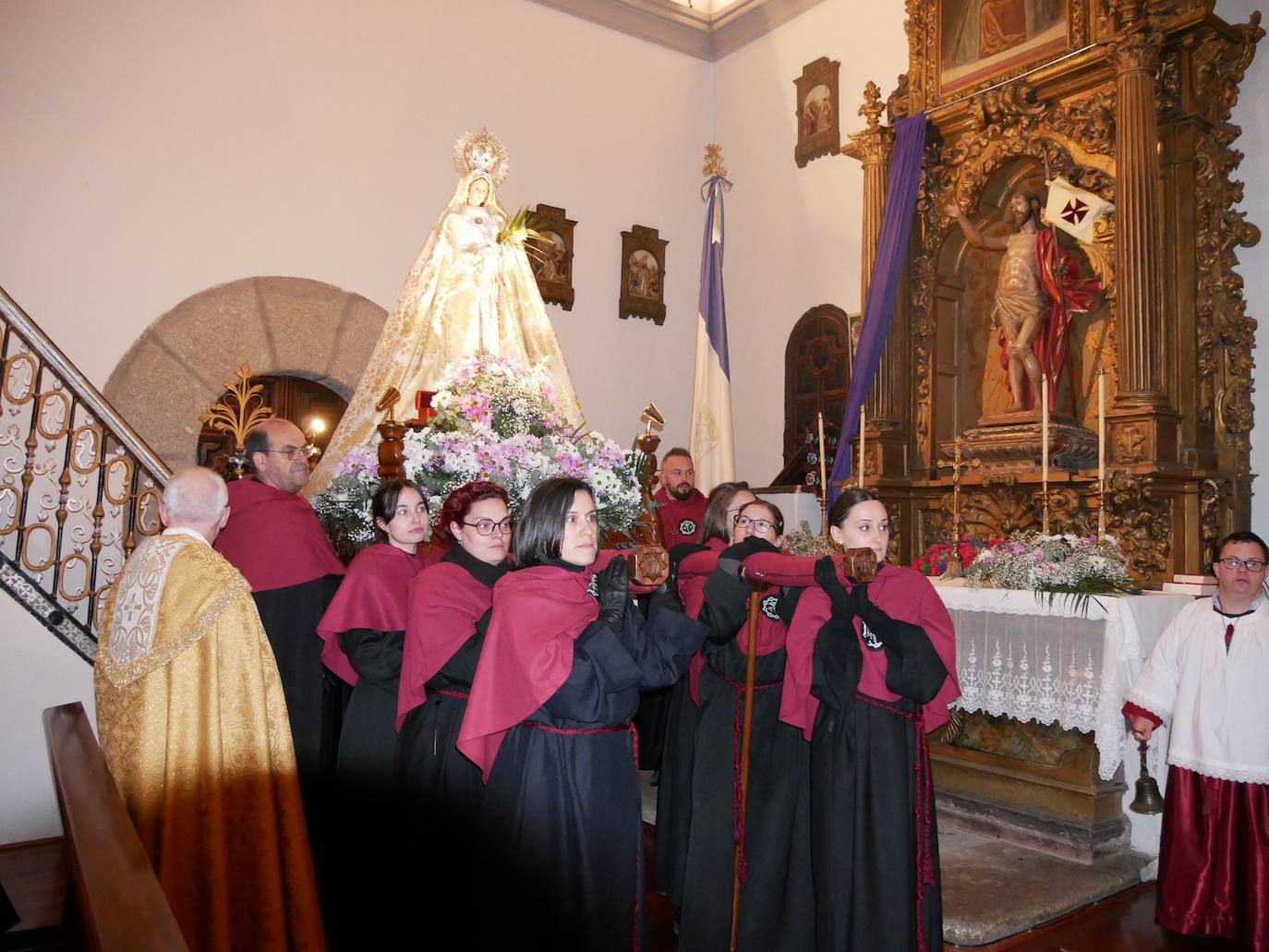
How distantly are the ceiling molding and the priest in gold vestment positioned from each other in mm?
7950

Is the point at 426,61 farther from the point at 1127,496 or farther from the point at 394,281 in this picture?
the point at 1127,496

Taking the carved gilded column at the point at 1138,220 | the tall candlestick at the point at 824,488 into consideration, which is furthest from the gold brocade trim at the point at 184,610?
the carved gilded column at the point at 1138,220

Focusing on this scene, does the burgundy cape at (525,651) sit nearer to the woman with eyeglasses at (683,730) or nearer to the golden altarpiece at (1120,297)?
the woman with eyeglasses at (683,730)

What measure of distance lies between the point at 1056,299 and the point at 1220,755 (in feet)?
12.3

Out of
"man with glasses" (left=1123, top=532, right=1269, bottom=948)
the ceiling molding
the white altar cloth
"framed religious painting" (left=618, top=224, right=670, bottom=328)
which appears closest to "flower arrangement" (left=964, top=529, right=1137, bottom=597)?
the white altar cloth

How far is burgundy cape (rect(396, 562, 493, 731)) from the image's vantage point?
127 inches

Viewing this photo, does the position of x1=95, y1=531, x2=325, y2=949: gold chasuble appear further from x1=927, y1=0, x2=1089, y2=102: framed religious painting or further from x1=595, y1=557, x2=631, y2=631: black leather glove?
x1=927, y1=0, x2=1089, y2=102: framed religious painting

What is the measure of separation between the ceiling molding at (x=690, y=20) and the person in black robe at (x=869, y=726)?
7.85 m

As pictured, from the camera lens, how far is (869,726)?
3344 mm

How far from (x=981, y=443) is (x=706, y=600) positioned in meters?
4.29

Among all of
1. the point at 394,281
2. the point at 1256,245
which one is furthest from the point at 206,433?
the point at 1256,245

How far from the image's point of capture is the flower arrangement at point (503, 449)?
149 inches

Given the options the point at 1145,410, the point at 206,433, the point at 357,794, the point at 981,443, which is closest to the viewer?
the point at 357,794

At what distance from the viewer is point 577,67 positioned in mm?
9648
